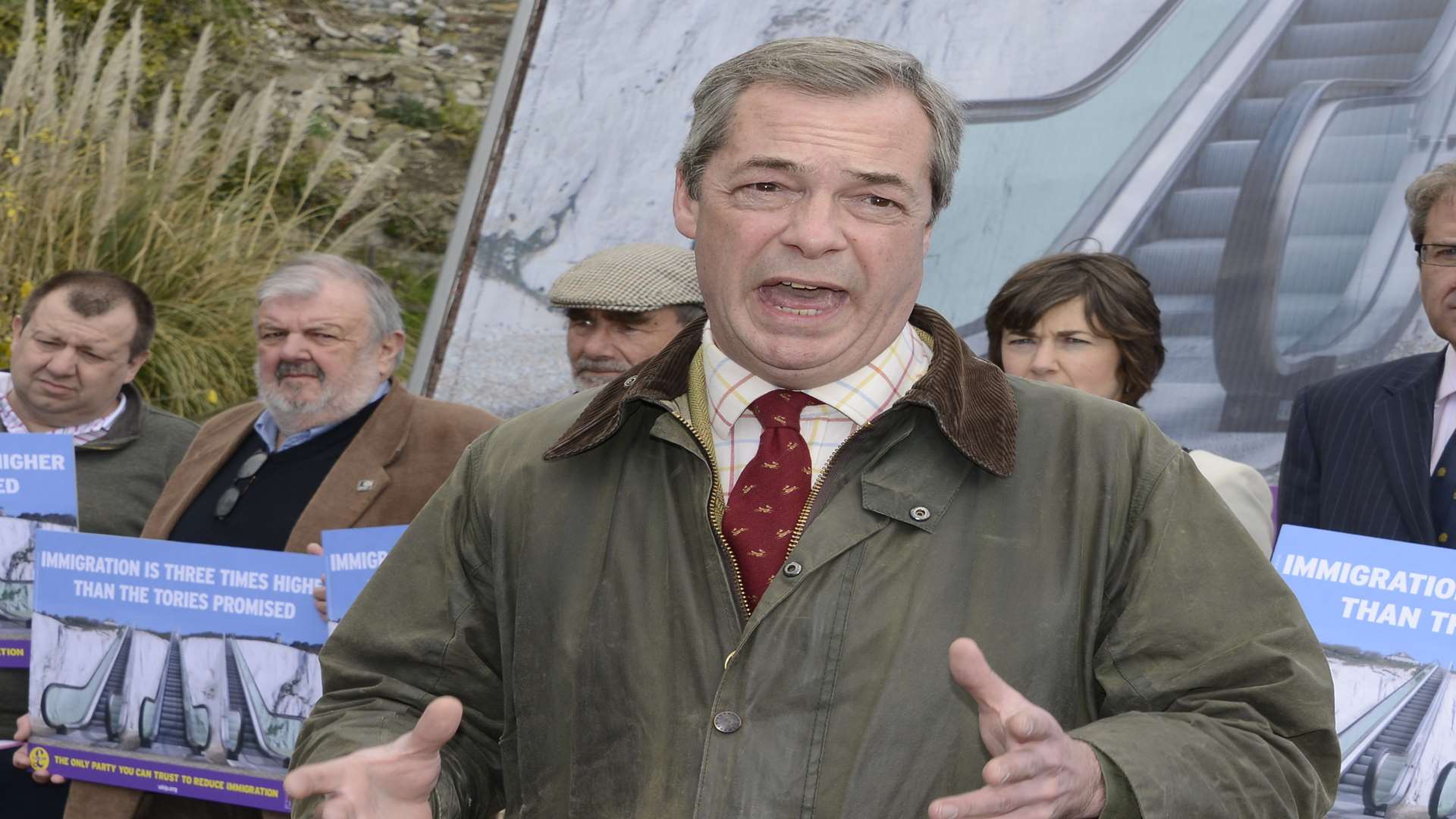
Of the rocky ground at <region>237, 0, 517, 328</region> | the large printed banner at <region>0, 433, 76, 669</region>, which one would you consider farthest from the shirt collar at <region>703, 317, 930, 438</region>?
the rocky ground at <region>237, 0, 517, 328</region>

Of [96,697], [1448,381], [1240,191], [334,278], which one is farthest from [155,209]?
[1448,381]

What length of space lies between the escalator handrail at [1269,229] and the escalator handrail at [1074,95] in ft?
1.67

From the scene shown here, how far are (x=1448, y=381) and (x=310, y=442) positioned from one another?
2652mm

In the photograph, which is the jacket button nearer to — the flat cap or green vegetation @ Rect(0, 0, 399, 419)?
the flat cap

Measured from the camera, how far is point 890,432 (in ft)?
5.97

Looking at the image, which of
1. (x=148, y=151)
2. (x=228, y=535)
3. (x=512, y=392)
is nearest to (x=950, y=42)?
(x=512, y=392)

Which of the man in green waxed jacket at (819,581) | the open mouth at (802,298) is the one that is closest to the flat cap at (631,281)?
the man in green waxed jacket at (819,581)

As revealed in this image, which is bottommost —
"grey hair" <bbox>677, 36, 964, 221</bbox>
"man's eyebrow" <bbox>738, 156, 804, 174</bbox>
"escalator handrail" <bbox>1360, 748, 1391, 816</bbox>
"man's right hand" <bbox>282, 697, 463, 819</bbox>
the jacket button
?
"escalator handrail" <bbox>1360, 748, 1391, 816</bbox>

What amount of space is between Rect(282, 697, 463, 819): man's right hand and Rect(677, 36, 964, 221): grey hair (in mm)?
803

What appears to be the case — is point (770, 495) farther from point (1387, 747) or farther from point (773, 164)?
point (1387, 747)

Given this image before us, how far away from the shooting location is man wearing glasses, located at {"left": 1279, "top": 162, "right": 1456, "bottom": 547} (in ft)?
10.4

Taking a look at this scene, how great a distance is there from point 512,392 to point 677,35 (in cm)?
137

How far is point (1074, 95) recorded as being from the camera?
476cm

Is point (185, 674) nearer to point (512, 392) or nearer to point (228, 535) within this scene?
point (228, 535)
